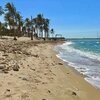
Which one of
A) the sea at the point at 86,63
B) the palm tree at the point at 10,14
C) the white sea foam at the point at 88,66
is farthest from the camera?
the palm tree at the point at 10,14

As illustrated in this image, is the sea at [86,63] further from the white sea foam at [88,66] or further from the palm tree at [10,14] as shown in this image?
the palm tree at [10,14]

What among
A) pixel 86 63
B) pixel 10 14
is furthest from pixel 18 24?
pixel 86 63

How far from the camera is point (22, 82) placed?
27.5 feet

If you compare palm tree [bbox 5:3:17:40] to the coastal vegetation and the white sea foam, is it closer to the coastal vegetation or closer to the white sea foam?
the coastal vegetation

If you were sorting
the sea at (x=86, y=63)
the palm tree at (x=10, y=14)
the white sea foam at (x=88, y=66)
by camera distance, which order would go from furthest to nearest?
the palm tree at (x=10, y=14)
the sea at (x=86, y=63)
the white sea foam at (x=88, y=66)

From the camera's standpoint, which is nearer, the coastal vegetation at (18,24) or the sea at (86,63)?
the sea at (86,63)

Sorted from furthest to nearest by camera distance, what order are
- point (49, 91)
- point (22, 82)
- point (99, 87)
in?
point (99, 87) → point (22, 82) → point (49, 91)

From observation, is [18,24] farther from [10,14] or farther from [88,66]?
[88,66]

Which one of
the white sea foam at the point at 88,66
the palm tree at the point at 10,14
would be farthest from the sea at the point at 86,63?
the palm tree at the point at 10,14

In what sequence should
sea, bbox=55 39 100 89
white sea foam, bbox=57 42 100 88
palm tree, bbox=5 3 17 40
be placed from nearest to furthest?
white sea foam, bbox=57 42 100 88 → sea, bbox=55 39 100 89 → palm tree, bbox=5 3 17 40

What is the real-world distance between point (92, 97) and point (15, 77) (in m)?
2.65

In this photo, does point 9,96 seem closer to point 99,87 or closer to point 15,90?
point 15,90

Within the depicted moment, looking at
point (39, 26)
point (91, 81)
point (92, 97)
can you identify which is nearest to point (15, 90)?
point (92, 97)

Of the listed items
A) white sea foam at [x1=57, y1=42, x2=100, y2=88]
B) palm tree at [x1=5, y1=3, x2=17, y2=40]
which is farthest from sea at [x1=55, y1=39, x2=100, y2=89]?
palm tree at [x1=5, y1=3, x2=17, y2=40]
